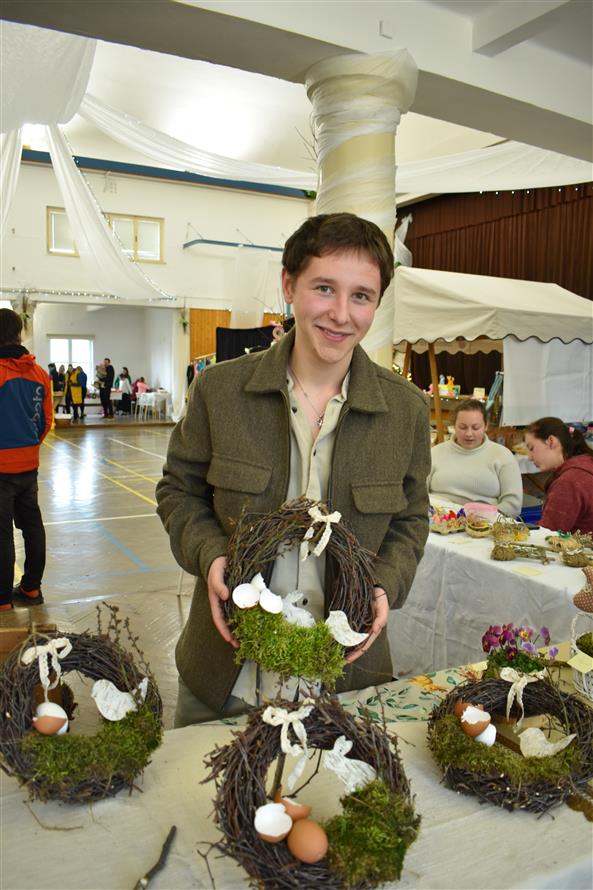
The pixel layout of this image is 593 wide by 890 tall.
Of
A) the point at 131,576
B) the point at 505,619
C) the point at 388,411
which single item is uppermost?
the point at 388,411

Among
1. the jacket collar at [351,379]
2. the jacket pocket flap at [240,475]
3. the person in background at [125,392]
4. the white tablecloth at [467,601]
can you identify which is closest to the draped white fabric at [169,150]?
the white tablecloth at [467,601]

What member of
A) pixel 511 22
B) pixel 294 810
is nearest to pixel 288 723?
pixel 294 810

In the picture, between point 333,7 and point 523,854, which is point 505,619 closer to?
point 523,854

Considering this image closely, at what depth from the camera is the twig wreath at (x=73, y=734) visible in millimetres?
1017

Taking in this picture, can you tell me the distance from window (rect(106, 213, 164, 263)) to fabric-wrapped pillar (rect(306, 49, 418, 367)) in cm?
1258

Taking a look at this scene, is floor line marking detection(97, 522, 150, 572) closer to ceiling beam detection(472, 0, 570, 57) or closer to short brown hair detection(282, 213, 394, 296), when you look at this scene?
ceiling beam detection(472, 0, 570, 57)

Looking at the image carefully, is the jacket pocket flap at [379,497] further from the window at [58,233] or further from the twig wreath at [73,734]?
the window at [58,233]

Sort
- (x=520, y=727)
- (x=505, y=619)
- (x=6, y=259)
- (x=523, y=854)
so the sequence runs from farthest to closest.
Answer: (x=6, y=259) < (x=505, y=619) < (x=520, y=727) < (x=523, y=854)

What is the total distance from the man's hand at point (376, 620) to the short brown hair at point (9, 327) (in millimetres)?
3051

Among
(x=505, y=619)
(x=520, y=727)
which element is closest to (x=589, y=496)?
(x=505, y=619)

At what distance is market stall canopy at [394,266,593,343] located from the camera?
5.78 metres

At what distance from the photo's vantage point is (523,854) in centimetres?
97

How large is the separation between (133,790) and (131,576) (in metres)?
3.80

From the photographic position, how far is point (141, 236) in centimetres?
1523
